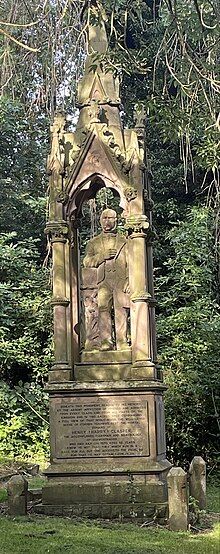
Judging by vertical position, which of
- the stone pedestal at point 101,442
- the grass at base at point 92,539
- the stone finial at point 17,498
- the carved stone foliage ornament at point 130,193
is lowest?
the grass at base at point 92,539

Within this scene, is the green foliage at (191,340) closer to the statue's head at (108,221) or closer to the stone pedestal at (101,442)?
the statue's head at (108,221)

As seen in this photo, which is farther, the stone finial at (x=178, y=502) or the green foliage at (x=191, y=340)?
the green foliage at (x=191, y=340)

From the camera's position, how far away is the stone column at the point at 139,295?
866 cm

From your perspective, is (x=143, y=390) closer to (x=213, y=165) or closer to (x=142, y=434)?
(x=142, y=434)

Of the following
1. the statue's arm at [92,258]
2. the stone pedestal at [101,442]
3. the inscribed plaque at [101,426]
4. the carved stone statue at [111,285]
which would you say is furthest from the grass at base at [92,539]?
the statue's arm at [92,258]

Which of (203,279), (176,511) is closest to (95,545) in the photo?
(176,511)

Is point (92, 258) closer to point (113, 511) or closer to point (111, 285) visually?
point (111, 285)

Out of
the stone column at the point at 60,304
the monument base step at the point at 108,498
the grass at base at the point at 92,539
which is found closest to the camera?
the grass at base at the point at 92,539

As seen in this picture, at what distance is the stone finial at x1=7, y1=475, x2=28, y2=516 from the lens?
7.76 meters

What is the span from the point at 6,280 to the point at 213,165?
35.0ft

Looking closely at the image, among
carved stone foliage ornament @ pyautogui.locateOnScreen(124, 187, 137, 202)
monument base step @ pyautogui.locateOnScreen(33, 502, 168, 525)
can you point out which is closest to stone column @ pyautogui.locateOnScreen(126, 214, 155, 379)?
carved stone foliage ornament @ pyautogui.locateOnScreen(124, 187, 137, 202)

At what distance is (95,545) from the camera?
21.0 ft

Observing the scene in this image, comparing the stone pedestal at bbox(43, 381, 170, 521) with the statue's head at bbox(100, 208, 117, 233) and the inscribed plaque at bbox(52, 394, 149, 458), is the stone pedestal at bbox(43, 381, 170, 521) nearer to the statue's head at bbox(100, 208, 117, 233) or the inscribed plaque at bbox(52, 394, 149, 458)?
the inscribed plaque at bbox(52, 394, 149, 458)

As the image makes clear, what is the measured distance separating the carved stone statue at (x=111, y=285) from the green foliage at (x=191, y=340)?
5.07 m
